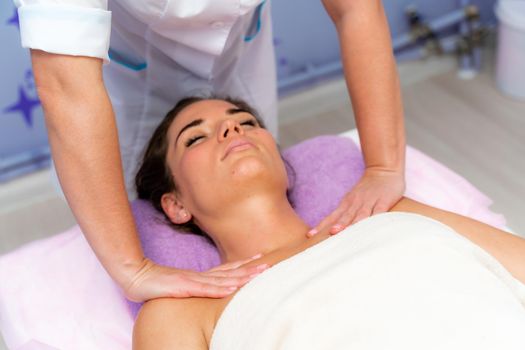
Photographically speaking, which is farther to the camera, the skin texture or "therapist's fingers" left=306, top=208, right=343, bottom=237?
"therapist's fingers" left=306, top=208, right=343, bottom=237

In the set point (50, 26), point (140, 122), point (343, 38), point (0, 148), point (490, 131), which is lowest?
point (490, 131)

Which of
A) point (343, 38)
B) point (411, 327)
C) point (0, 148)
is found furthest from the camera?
point (0, 148)

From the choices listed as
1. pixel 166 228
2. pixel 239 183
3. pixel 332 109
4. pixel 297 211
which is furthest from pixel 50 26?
pixel 332 109

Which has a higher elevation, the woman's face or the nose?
the nose

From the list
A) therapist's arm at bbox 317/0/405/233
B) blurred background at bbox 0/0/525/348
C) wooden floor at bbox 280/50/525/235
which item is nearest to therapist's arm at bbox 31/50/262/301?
therapist's arm at bbox 317/0/405/233

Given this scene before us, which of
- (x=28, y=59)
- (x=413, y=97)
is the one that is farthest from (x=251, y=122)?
(x=413, y=97)

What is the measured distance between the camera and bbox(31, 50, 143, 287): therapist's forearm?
1391 millimetres

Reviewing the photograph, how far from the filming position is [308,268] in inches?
58.1

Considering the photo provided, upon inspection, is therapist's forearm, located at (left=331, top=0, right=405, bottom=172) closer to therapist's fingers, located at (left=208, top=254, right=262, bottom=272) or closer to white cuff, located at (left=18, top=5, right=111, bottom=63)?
therapist's fingers, located at (left=208, top=254, right=262, bottom=272)

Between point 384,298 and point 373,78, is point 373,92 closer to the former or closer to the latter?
point 373,78

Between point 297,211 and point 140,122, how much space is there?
18.9 inches

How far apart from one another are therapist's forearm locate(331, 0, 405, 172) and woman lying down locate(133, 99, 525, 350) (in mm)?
154

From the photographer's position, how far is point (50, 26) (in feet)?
4.47

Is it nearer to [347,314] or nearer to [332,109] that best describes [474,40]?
[332,109]
